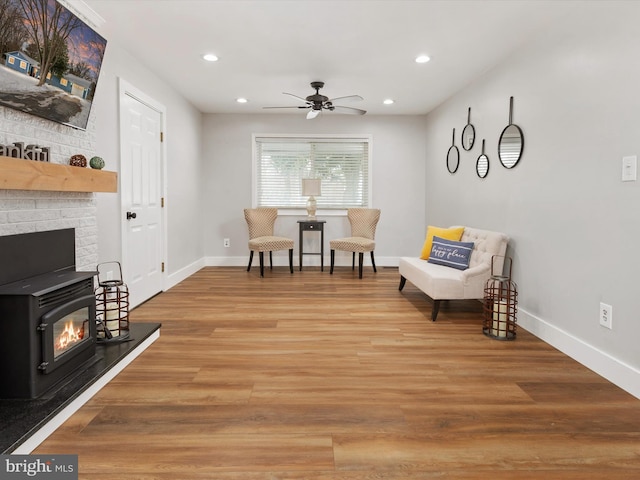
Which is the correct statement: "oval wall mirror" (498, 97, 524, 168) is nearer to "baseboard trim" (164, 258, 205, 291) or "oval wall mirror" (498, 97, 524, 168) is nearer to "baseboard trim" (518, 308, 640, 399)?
"baseboard trim" (518, 308, 640, 399)

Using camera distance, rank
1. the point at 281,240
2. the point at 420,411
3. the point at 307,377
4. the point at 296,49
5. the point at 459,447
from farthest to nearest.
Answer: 1. the point at 281,240
2. the point at 296,49
3. the point at 307,377
4. the point at 420,411
5. the point at 459,447

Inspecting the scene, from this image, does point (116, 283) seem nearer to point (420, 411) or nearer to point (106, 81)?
point (106, 81)

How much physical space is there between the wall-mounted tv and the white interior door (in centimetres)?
88

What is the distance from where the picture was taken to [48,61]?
7.50 ft

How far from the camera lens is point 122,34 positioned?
131 inches

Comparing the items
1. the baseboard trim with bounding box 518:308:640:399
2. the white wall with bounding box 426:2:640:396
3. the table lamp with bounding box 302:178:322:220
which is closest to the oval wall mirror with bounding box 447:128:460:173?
the white wall with bounding box 426:2:640:396

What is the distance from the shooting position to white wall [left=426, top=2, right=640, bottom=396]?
2.27 m

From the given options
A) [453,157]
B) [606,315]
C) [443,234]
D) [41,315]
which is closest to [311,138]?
[453,157]

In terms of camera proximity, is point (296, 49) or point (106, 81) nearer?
point (106, 81)

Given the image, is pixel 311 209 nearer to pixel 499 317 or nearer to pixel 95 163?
pixel 499 317

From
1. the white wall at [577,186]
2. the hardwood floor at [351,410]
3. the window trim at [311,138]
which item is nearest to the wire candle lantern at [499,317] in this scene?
the hardwood floor at [351,410]

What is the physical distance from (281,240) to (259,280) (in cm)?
75

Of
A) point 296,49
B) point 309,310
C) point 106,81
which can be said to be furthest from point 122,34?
point 309,310

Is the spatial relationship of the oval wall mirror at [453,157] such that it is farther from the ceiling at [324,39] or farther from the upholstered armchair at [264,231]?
the upholstered armchair at [264,231]
